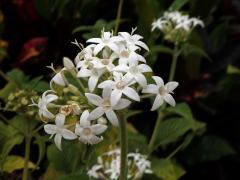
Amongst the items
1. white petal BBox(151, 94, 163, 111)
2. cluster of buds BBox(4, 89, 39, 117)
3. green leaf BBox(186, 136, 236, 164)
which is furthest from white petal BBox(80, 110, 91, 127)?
green leaf BBox(186, 136, 236, 164)

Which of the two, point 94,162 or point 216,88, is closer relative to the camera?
point 94,162

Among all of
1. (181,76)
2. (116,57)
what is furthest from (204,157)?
(116,57)

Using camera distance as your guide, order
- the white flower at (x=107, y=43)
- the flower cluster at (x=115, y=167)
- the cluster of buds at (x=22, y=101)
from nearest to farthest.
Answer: the white flower at (x=107, y=43) < the cluster of buds at (x=22, y=101) < the flower cluster at (x=115, y=167)

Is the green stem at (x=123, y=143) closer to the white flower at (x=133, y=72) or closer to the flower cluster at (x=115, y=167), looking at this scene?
the white flower at (x=133, y=72)

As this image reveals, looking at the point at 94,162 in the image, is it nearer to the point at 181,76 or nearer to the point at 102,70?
the point at 102,70

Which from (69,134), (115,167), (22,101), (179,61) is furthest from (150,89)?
(179,61)

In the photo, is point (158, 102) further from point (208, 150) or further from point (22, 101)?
point (208, 150)

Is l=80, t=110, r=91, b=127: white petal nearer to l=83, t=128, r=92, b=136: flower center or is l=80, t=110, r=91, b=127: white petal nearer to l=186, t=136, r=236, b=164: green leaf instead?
l=83, t=128, r=92, b=136: flower center

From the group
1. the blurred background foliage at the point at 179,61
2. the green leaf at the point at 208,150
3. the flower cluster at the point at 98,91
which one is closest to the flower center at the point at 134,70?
the flower cluster at the point at 98,91
